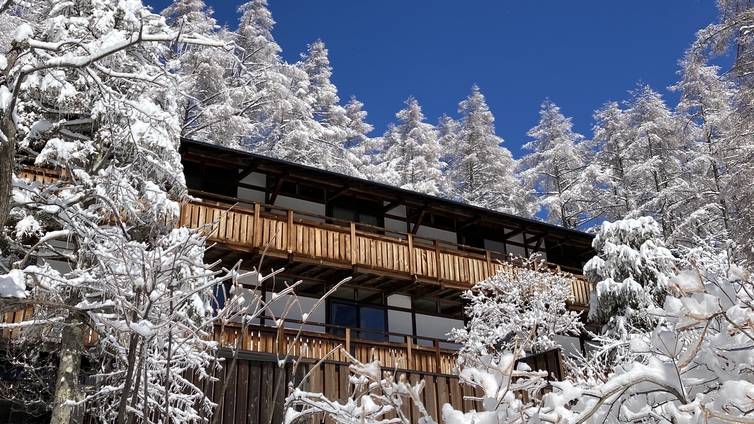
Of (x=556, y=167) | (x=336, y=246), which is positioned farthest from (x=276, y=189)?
(x=556, y=167)

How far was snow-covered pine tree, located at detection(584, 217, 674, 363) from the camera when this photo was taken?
16172 millimetres

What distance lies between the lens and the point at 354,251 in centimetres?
1695

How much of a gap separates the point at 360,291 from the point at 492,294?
13.5ft

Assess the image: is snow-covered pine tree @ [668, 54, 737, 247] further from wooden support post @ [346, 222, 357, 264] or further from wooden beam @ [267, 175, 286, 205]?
wooden beam @ [267, 175, 286, 205]

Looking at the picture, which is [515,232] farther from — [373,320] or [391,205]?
[373,320]

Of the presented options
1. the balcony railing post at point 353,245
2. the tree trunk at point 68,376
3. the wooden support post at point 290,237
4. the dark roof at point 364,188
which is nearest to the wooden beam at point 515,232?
the dark roof at point 364,188

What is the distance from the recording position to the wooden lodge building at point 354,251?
15.1 meters

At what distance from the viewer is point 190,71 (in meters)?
31.4

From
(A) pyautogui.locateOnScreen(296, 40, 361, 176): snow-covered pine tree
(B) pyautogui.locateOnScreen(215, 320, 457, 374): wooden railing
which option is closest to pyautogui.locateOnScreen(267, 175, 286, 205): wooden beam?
(B) pyautogui.locateOnScreen(215, 320, 457, 374): wooden railing

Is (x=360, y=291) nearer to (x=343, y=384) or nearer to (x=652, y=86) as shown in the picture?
(x=343, y=384)

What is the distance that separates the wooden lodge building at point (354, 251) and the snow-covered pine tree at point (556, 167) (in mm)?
11505

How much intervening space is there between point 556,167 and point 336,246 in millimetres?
24119

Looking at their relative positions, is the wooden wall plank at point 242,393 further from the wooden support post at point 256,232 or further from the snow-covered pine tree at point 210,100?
the snow-covered pine tree at point 210,100

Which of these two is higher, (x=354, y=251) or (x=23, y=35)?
Result: (x=354, y=251)
